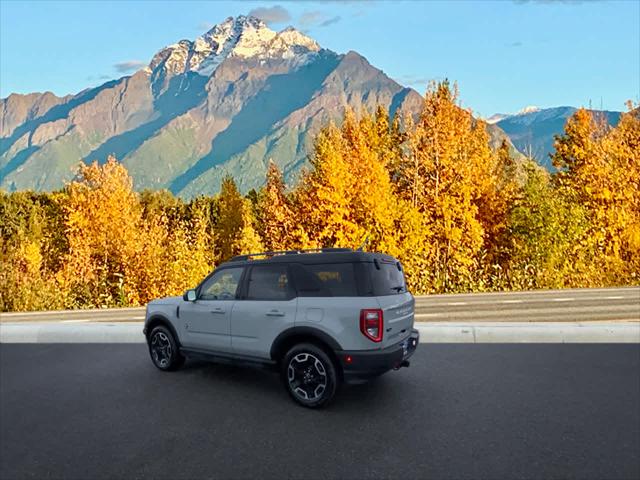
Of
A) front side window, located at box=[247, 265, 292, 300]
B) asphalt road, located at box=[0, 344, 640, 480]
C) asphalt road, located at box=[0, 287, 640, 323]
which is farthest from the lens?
asphalt road, located at box=[0, 287, 640, 323]

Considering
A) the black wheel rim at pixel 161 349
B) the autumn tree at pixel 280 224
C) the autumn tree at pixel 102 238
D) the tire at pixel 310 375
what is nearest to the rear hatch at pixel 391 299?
the tire at pixel 310 375

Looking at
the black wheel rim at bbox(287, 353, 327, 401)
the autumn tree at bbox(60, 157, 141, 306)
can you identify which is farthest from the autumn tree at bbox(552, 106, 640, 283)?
the autumn tree at bbox(60, 157, 141, 306)

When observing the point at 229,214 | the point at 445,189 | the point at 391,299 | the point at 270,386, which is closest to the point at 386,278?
the point at 391,299

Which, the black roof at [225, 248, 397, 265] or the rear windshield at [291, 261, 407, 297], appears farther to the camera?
the black roof at [225, 248, 397, 265]

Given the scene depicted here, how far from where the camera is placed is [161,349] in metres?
8.00

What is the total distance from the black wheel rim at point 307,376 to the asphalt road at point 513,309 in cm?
778

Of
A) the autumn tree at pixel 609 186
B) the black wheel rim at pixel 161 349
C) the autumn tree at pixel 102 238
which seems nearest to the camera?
the black wheel rim at pixel 161 349

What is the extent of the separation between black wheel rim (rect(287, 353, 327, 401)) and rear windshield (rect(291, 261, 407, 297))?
79cm

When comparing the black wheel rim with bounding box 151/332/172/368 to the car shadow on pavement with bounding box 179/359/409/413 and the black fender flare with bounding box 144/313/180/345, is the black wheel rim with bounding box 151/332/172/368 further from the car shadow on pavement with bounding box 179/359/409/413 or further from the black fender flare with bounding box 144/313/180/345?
the car shadow on pavement with bounding box 179/359/409/413

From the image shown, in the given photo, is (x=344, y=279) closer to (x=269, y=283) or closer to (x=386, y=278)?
(x=386, y=278)

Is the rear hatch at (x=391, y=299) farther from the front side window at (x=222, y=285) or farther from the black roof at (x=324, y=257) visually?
the front side window at (x=222, y=285)

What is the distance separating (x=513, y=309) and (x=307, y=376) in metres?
10.5

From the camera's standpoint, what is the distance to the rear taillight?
5.81 meters

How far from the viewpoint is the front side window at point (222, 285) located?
7.12 metres
